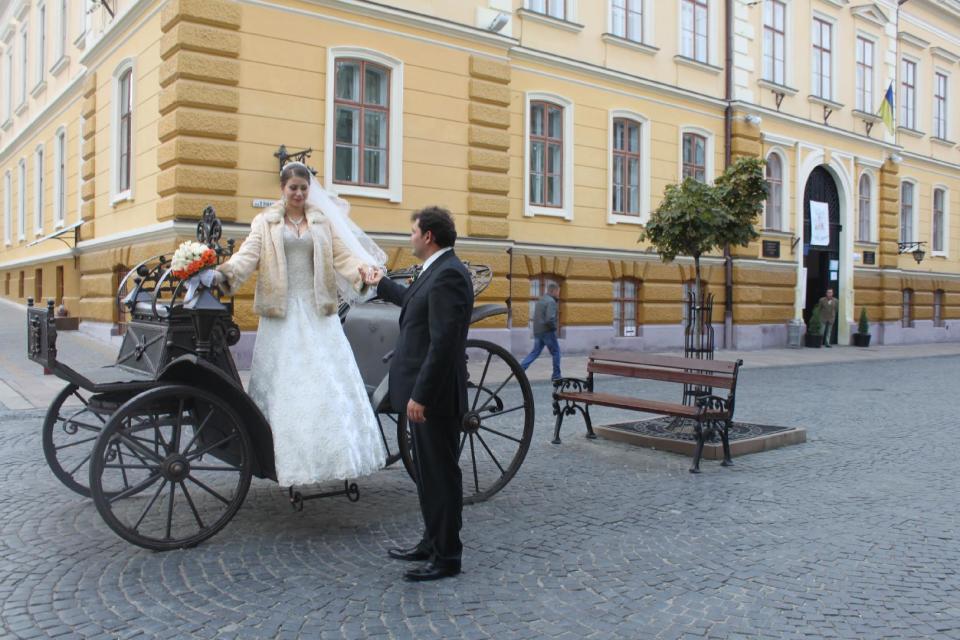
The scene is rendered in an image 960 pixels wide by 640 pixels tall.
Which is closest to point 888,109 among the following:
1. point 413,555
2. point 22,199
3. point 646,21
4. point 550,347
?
point 646,21

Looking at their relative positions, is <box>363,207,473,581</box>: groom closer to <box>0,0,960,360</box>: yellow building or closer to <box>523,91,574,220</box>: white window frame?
<box>0,0,960,360</box>: yellow building

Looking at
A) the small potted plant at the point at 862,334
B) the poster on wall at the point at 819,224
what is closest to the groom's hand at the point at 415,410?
the poster on wall at the point at 819,224

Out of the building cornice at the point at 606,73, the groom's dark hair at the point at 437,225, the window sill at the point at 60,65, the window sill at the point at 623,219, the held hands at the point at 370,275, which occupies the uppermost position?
the window sill at the point at 60,65

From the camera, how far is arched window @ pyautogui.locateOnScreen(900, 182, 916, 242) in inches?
1049

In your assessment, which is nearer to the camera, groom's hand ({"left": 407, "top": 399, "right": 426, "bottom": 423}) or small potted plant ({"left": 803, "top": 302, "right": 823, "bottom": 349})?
groom's hand ({"left": 407, "top": 399, "right": 426, "bottom": 423})

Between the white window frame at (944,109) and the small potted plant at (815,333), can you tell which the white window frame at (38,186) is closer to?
the small potted plant at (815,333)

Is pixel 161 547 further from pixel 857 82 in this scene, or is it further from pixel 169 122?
pixel 857 82

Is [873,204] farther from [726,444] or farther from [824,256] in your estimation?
[726,444]

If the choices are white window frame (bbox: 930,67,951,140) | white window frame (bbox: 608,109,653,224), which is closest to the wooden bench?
white window frame (bbox: 608,109,653,224)

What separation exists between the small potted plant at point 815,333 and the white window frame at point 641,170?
6.86 m

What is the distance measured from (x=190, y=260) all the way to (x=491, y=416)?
2.37 meters

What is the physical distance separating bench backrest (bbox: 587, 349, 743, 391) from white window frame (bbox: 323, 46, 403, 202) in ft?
23.4

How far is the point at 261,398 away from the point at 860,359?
1783 cm

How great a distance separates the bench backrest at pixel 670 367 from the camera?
685 cm
